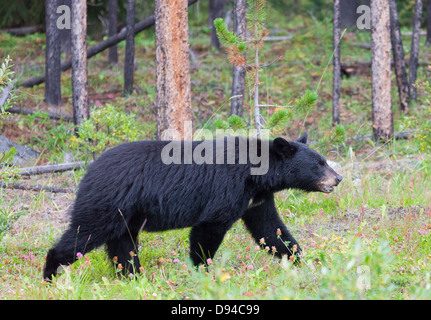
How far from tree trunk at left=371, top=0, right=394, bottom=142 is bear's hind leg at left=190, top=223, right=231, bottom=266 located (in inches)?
256

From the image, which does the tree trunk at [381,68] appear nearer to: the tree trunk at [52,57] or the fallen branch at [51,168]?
the fallen branch at [51,168]

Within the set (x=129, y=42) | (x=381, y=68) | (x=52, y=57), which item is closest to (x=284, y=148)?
(x=381, y=68)

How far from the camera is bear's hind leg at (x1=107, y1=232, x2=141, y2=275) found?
489 cm

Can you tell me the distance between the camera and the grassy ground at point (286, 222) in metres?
3.73

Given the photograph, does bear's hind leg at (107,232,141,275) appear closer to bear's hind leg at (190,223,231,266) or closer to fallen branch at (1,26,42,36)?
bear's hind leg at (190,223,231,266)

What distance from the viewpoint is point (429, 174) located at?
7574 mm

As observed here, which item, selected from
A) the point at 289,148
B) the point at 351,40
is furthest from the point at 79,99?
the point at 351,40

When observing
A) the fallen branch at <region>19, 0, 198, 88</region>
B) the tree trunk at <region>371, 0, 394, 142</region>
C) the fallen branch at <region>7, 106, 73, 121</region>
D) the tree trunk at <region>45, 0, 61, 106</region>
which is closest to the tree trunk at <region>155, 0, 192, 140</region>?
the tree trunk at <region>371, 0, 394, 142</region>

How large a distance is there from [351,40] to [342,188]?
1278 centimetres

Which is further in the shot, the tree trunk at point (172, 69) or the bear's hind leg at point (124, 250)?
the tree trunk at point (172, 69)

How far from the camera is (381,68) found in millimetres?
10523

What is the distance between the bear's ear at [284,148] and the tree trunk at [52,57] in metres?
8.49

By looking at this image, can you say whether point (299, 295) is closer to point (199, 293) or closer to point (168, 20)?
point (199, 293)

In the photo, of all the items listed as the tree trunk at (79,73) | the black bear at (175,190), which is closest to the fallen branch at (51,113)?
the tree trunk at (79,73)
